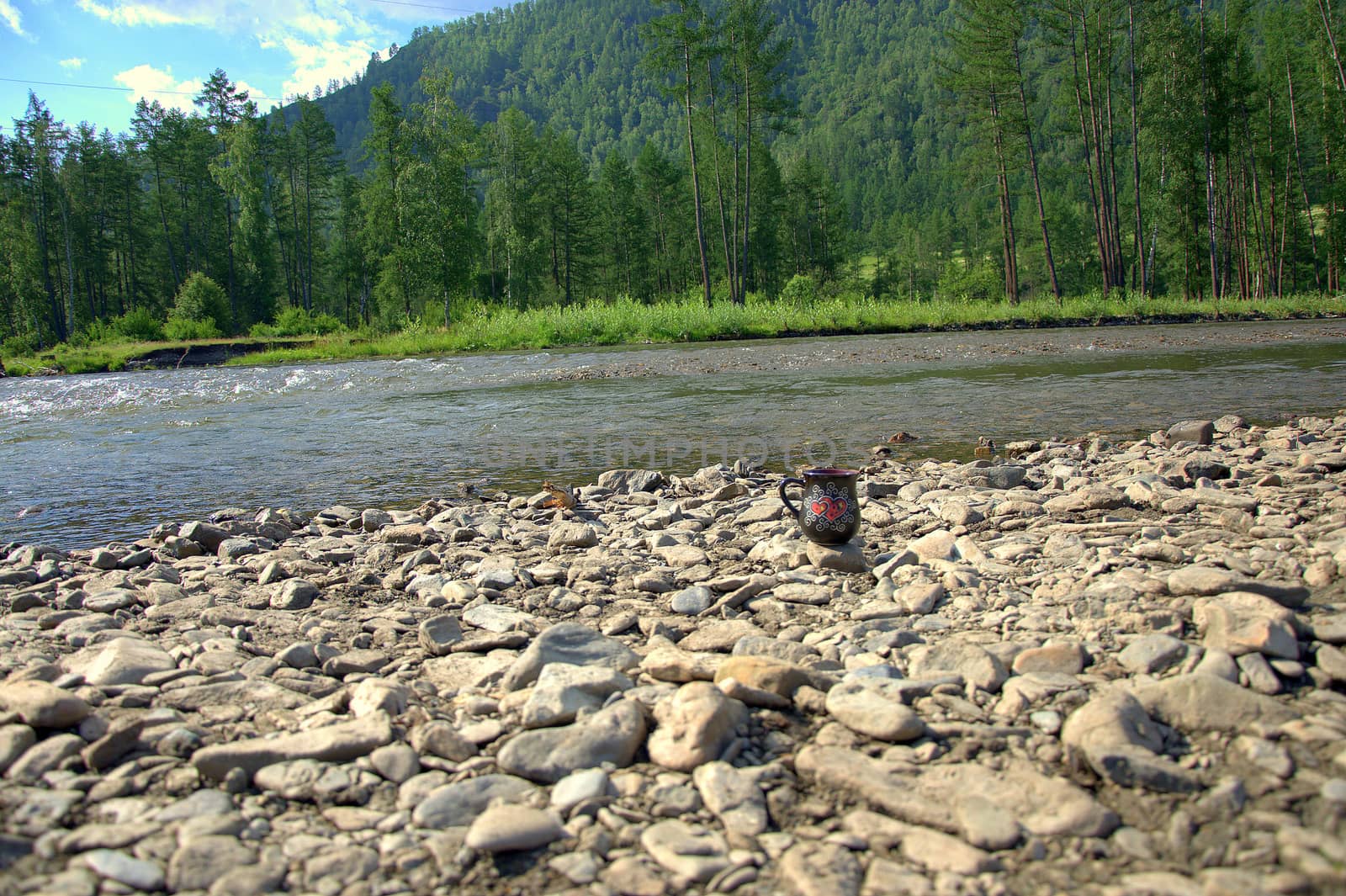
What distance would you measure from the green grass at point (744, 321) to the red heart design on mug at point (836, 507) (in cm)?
2057

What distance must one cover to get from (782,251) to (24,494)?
5829 cm

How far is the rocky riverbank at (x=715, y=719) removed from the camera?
1623mm

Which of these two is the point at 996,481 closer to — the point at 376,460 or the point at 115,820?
the point at 115,820

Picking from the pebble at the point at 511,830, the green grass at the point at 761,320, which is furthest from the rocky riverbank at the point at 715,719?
the green grass at the point at 761,320

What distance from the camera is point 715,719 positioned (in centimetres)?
210

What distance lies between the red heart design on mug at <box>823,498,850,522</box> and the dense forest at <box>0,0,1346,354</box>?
29.1 meters

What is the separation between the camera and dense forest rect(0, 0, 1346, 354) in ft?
105

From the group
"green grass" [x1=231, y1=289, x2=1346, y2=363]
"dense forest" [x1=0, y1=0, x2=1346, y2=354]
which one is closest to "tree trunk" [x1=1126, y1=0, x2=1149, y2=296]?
"dense forest" [x1=0, y1=0, x2=1346, y2=354]

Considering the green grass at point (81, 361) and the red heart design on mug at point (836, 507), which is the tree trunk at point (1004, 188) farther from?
the green grass at point (81, 361)

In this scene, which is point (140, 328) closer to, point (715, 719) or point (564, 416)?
point (564, 416)

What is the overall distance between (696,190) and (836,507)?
33145mm

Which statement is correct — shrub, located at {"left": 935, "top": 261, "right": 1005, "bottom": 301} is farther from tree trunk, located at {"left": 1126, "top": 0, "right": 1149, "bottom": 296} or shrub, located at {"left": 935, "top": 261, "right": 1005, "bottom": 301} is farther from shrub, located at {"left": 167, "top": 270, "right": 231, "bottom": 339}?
shrub, located at {"left": 167, "top": 270, "right": 231, "bottom": 339}

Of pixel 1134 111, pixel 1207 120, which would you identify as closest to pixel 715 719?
pixel 1134 111

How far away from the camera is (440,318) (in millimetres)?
33500
